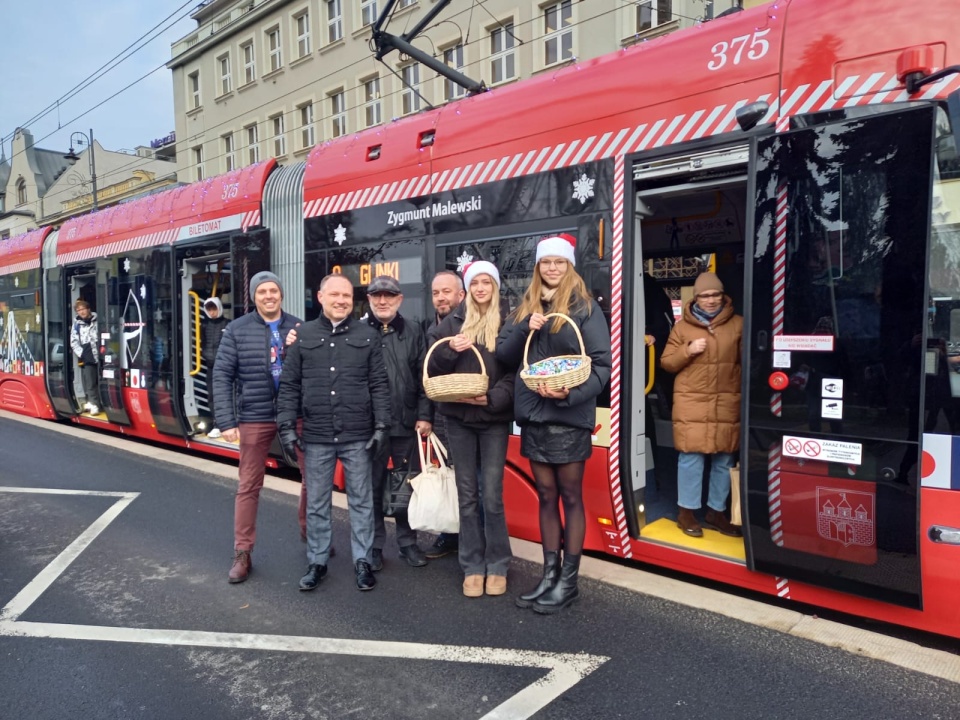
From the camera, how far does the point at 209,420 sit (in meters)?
8.02

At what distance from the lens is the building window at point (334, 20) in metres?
24.9

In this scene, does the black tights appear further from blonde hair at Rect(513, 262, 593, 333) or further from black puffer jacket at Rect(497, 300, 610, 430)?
blonde hair at Rect(513, 262, 593, 333)

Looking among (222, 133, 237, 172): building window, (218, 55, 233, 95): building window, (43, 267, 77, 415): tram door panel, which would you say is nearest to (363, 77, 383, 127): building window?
(222, 133, 237, 172): building window

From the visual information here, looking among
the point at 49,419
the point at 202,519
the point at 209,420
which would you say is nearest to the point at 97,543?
the point at 202,519

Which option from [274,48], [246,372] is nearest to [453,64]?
[274,48]

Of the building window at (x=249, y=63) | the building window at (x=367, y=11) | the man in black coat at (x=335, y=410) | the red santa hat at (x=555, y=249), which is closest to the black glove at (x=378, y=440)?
the man in black coat at (x=335, y=410)

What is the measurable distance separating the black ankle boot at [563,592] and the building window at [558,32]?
640 inches

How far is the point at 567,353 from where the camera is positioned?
359cm

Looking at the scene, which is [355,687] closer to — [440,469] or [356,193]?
[440,469]

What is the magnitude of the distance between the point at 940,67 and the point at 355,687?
357 cm

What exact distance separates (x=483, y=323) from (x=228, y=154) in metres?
29.5

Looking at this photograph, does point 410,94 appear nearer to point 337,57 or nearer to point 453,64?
point 453,64

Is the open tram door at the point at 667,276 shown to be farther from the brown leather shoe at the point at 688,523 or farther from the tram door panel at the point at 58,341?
the tram door panel at the point at 58,341

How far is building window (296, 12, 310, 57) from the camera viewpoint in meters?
26.3
